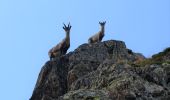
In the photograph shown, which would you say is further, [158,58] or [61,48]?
[61,48]

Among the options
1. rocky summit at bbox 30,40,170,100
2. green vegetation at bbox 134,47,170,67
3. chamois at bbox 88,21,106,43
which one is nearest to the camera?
rocky summit at bbox 30,40,170,100

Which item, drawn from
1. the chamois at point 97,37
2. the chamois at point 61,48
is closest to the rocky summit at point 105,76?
the chamois at point 61,48

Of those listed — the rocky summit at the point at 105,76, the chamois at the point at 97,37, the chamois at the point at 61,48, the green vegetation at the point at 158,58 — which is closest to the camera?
the rocky summit at the point at 105,76

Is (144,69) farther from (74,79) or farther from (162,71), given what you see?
(74,79)

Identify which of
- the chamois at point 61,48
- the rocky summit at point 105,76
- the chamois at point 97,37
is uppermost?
the chamois at point 97,37

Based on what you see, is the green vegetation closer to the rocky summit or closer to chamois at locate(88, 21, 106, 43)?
the rocky summit

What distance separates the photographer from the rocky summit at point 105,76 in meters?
30.8

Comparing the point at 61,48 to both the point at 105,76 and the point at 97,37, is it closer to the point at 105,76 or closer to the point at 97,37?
the point at 97,37

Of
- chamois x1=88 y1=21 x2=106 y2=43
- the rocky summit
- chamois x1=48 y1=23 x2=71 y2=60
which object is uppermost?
chamois x1=88 y1=21 x2=106 y2=43

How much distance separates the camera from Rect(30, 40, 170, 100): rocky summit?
3077 centimetres

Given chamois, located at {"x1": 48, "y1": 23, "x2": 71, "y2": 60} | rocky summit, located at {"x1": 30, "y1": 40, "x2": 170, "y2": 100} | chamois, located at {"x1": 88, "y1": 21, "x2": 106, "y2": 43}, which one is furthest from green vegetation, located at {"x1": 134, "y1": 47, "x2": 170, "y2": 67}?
chamois, located at {"x1": 88, "y1": 21, "x2": 106, "y2": 43}

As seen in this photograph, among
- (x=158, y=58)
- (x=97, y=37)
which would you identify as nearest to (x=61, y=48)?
(x=97, y=37)

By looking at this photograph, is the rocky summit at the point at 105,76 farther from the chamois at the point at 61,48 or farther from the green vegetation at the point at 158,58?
the chamois at the point at 61,48

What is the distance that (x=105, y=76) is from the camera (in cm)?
3456
